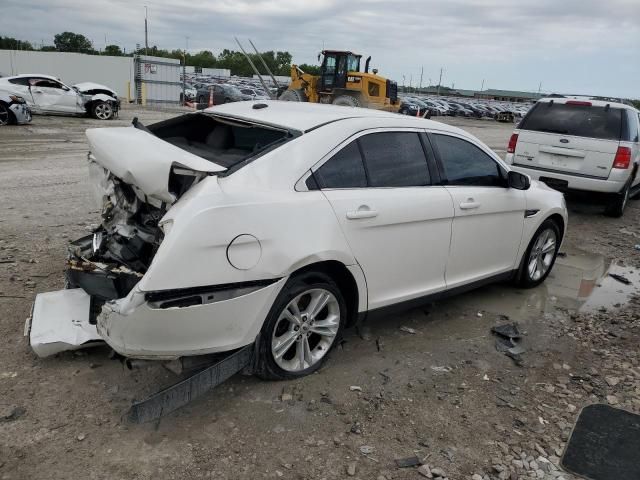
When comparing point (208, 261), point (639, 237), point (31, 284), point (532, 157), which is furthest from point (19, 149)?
point (639, 237)

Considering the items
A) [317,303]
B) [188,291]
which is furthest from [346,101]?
[188,291]

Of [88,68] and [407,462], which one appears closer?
[407,462]

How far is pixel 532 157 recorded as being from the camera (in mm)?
8891

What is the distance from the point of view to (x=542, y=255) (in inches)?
218

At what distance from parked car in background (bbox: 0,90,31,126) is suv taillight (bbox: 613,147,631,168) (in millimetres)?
15758

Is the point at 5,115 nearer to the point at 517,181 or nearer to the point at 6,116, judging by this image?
the point at 6,116

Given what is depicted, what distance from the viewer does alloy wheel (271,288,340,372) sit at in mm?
3330

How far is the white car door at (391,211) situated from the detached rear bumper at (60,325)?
1.72 m

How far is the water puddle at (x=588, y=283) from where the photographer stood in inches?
214

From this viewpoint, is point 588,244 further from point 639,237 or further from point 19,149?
point 19,149

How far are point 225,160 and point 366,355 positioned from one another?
169 cm

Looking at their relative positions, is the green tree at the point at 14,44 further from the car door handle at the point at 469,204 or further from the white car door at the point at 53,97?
the car door handle at the point at 469,204

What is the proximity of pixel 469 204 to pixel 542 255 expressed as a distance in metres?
1.74

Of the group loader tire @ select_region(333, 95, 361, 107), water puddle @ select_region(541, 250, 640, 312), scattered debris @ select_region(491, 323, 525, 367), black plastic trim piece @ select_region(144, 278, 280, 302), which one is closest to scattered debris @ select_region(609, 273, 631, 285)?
water puddle @ select_region(541, 250, 640, 312)
